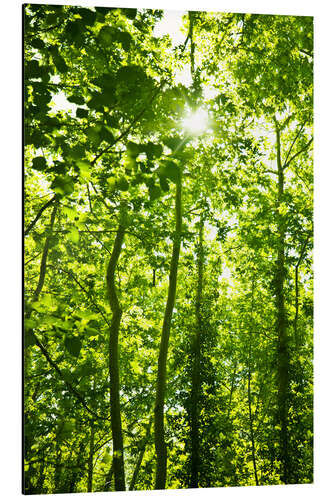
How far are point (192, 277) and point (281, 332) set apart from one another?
0.92m

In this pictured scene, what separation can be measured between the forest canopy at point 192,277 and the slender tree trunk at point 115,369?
0.04 ft

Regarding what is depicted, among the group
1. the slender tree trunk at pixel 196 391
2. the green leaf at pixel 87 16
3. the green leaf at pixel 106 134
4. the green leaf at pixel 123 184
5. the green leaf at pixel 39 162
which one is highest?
the green leaf at pixel 87 16

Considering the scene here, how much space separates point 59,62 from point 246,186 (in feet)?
7.76

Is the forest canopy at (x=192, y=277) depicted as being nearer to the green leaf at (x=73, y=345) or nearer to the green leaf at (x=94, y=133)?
the green leaf at (x=94, y=133)

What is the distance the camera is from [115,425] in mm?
3434

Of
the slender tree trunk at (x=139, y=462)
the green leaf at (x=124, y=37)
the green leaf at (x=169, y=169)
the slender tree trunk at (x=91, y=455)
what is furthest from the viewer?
the slender tree trunk at (x=139, y=462)

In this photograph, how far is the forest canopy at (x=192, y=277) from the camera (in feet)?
10.5

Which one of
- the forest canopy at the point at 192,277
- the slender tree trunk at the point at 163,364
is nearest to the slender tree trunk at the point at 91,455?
the forest canopy at the point at 192,277

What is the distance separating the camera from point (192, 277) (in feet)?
12.4

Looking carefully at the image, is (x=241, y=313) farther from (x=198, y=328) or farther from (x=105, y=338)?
(x=105, y=338)

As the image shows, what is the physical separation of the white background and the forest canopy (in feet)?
0.26

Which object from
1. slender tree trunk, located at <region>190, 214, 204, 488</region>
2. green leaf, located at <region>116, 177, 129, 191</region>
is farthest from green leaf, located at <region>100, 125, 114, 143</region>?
slender tree trunk, located at <region>190, 214, 204, 488</region>

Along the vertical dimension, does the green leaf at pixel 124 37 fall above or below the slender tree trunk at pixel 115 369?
above
